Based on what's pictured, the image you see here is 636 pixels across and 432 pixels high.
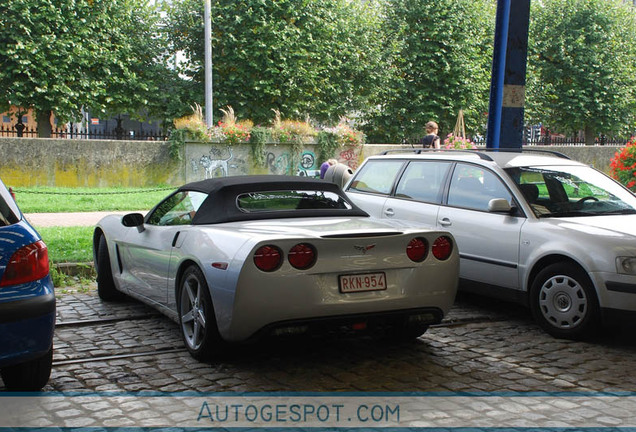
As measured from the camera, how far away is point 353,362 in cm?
582

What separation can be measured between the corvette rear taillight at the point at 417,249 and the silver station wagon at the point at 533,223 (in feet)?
5.17

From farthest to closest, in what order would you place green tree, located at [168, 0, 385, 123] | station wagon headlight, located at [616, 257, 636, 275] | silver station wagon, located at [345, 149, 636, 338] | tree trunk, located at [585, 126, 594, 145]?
1. tree trunk, located at [585, 126, 594, 145]
2. green tree, located at [168, 0, 385, 123]
3. silver station wagon, located at [345, 149, 636, 338]
4. station wagon headlight, located at [616, 257, 636, 275]

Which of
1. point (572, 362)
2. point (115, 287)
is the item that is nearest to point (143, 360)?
point (115, 287)

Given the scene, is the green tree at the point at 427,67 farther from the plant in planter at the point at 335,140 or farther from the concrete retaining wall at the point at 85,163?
the concrete retaining wall at the point at 85,163

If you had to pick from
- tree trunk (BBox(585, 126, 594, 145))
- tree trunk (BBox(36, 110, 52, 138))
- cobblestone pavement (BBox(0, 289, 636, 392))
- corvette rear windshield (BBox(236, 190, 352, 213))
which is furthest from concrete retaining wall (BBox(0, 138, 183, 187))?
tree trunk (BBox(585, 126, 594, 145))

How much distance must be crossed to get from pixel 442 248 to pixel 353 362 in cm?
109

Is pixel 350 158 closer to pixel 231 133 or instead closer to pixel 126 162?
pixel 231 133

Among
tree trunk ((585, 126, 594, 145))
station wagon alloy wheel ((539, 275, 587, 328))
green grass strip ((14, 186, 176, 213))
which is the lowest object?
green grass strip ((14, 186, 176, 213))

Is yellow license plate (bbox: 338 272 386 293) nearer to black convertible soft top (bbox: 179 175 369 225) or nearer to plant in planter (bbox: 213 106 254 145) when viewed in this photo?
black convertible soft top (bbox: 179 175 369 225)

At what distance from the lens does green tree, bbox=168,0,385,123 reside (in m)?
33.4

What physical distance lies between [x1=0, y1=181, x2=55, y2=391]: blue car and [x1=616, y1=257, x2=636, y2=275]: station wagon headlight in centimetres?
436

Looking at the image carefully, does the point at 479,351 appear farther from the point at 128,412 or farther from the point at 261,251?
the point at 128,412

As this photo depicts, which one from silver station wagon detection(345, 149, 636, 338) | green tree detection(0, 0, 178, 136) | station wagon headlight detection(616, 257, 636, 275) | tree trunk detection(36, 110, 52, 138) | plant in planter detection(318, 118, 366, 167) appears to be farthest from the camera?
tree trunk detection(36, 110, 52, 138)

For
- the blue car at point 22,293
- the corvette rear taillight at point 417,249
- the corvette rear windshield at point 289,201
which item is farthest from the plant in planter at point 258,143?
the blue car at point 22,293
